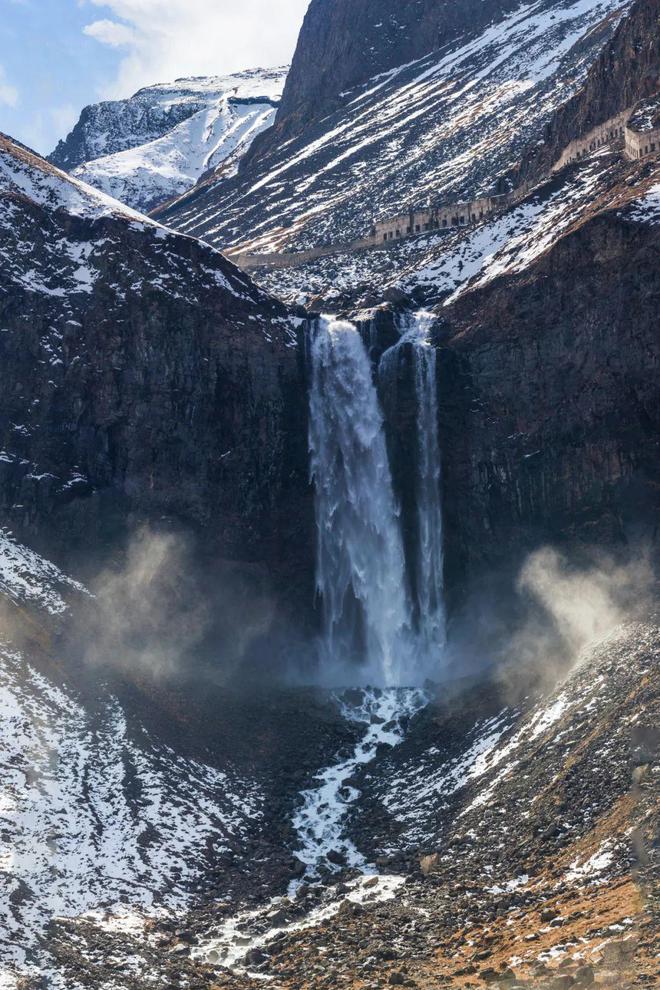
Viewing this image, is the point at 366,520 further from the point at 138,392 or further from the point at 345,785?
the point at 345,785

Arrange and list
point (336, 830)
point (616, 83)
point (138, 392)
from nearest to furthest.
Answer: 1. point (336, 830)
2. point (138, 392)
3. point (616, 83)

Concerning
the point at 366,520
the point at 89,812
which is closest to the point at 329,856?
the point at 89,812

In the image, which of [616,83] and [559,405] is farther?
[616,83]

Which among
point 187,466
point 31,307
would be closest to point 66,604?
point 187,466

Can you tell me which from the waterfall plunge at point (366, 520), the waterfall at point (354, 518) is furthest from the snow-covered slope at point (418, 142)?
the waterfall plunge at point (366, 520)

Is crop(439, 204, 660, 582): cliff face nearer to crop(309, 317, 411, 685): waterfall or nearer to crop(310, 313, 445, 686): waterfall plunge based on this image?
crop(310, 313, 445, 686): waterfall plunge

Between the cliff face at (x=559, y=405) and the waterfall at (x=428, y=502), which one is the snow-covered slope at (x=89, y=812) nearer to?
the waterfall at (x=428, y=502)

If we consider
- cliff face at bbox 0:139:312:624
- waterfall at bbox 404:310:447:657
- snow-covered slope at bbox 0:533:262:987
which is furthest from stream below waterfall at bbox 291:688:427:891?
cliff face at bbox 0:139:312:624
